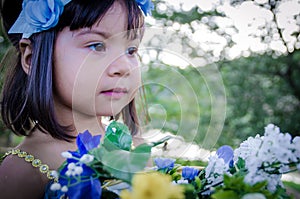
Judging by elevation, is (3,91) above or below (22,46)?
below

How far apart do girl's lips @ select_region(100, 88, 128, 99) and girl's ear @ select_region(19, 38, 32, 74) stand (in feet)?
0.75

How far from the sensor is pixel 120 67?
828mm

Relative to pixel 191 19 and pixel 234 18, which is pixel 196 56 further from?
pixel 234 18

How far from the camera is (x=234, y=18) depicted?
167 cm

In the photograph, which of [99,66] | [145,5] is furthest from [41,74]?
[145,5]

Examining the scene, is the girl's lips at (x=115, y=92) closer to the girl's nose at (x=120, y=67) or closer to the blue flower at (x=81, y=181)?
the girl's nose at (x=120, y=67)

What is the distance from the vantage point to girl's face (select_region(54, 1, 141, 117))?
832mm

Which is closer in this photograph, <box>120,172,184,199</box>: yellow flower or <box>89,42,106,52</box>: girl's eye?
A: <box>120,172,184,199</box>: yellow flower

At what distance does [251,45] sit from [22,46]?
1.27m

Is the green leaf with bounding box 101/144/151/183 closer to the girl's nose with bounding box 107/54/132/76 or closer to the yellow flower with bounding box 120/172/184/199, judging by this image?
the yellow flower with bounding box 120/172/184/199

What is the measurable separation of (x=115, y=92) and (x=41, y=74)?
180mm

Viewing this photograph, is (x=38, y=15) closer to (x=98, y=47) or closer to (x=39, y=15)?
(x=39, y=15)

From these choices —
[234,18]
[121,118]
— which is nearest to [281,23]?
[234,18]

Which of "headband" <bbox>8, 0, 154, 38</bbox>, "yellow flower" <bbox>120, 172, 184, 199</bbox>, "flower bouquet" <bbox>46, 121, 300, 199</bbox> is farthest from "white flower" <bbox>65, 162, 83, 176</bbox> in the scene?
"headband" <bbox>8, 0, 154, 38</bbox>
